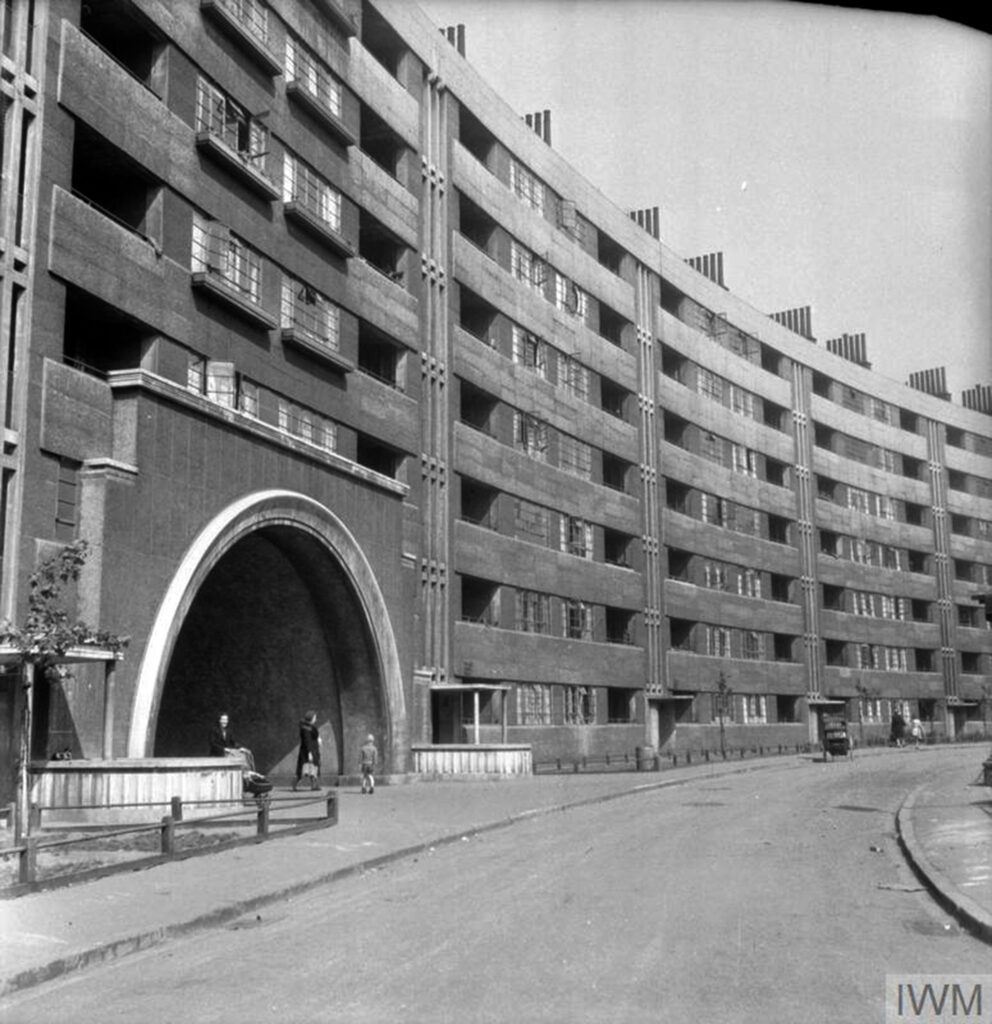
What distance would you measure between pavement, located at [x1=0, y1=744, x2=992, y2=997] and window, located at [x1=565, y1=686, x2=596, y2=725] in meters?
20.6

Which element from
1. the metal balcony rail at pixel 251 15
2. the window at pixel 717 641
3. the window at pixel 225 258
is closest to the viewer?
the window at pixel 225 258

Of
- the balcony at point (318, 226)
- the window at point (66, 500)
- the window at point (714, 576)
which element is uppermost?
Result: the balcony at point (318, 226)

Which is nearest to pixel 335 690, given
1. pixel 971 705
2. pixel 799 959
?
pixel 799 959

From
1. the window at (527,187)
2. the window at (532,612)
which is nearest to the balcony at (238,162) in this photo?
the window at (527,187)

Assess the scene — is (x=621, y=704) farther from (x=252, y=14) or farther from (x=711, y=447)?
(x=252, y=14)

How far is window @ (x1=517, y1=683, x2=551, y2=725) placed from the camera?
1736 inches

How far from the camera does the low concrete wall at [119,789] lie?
19.0m

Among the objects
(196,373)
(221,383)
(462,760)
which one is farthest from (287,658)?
(196,373)

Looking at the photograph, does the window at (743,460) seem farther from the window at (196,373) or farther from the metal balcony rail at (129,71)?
the metal balcony rail at (129,71)

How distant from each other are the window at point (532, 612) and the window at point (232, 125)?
19.6m

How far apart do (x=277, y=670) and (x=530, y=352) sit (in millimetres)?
20464

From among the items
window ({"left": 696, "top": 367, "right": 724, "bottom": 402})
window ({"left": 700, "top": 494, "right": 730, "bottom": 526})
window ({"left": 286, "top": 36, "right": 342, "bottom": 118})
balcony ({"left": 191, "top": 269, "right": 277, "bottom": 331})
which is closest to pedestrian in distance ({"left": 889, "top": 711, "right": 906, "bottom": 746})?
window ({"left": 700, "top": 494, "right": 730, "bottom": 526})

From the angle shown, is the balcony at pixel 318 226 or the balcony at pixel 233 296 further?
the balcony at pixel 318 226

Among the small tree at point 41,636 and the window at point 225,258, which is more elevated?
the window at point 225,258
